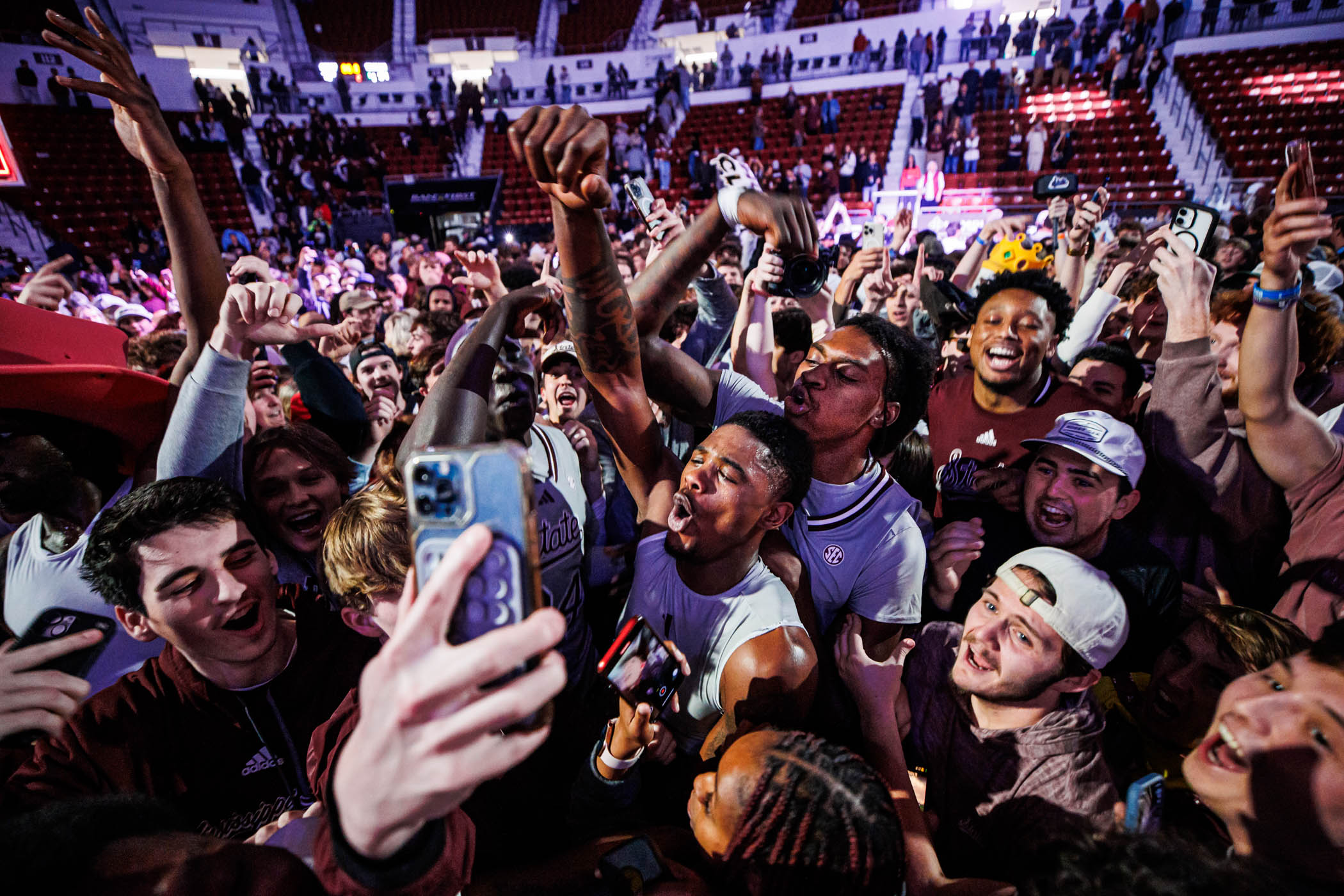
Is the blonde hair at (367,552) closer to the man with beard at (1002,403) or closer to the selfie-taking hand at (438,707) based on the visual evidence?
the selfie-taking hand at (438,707)

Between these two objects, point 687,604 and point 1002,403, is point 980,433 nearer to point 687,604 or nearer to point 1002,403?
point 1002,403

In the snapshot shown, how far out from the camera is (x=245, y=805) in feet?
5.11

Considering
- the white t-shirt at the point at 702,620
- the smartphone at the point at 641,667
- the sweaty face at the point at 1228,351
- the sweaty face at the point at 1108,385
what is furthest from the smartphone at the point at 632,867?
the sweaty face at the point at 1228,351

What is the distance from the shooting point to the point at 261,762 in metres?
1.57

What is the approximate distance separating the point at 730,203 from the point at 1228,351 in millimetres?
2413

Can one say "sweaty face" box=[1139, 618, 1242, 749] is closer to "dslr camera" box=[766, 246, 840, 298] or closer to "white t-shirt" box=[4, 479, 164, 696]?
"dslr camera" box=[766, 246, 840, 298]

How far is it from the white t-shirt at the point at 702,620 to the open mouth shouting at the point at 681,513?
129mm

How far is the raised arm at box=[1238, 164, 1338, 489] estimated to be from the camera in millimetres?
1987

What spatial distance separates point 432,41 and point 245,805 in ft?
102

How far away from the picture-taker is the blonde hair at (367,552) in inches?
61.1

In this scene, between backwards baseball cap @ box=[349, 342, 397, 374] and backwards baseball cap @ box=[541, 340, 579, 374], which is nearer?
backwards baseball cap @ box=[541, 340, 579, 374]

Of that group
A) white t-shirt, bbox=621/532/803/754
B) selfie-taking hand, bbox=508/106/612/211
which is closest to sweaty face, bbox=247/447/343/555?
white t-shirt, bbox=621/532/803/754

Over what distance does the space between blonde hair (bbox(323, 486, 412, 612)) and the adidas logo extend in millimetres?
413

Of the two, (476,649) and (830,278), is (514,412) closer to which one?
(476,649)
